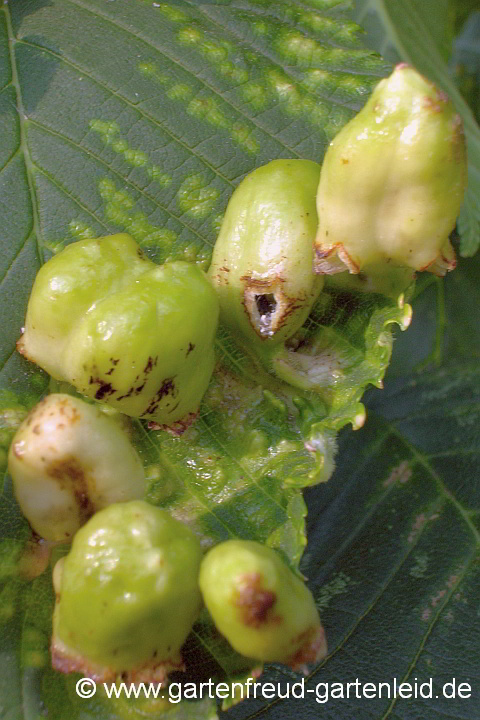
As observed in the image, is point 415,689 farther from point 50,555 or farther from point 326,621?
point 50,555

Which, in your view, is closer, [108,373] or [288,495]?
[108,373]

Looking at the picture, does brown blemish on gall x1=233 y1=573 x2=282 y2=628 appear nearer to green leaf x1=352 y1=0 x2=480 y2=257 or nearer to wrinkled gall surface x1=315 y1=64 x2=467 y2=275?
wrinkled gall surface x1=315 y1=64 x2=467 y2=275

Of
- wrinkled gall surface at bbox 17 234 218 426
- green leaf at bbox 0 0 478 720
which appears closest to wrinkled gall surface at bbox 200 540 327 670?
green leaf at bbox 0 0 478 720

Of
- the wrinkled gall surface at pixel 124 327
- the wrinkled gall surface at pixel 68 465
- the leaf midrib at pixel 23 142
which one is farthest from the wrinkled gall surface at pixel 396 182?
the leaf midrib at pixel 23 142

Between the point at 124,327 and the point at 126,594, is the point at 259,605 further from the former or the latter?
the point at 124,327

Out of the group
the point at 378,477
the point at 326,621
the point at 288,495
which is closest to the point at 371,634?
the point at 326,621

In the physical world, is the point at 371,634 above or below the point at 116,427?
below
